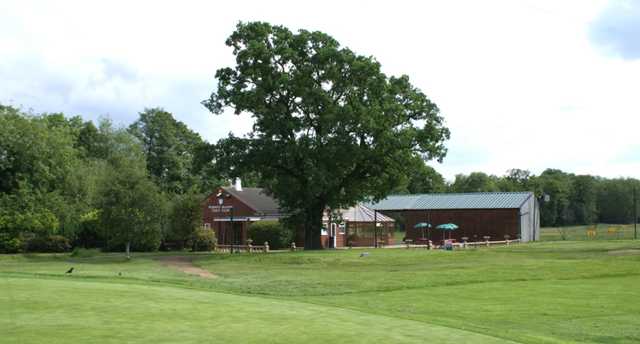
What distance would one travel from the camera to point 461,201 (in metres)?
70.8

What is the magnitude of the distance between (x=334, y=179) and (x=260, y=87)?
7954 millimetres

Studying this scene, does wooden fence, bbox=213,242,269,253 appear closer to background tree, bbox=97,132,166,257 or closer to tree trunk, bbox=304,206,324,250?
tree trunk, bbox=304,206,324,250

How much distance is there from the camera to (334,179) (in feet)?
149

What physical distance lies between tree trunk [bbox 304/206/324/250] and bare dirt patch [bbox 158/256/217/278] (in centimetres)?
1046

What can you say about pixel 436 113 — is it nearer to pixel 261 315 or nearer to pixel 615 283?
pixel 615 283

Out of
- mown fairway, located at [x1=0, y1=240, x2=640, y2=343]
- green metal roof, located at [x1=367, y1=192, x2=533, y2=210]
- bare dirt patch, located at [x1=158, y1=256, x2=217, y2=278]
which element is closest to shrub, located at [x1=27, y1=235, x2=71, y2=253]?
bare dirt patch, located at [x1=158, y1=256, x2=217, y2=278]

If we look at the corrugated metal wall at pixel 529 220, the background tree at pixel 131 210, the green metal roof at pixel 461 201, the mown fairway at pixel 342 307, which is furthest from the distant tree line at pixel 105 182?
the mown fairway at pixel 342 307

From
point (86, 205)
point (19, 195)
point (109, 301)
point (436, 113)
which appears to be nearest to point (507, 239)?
point (436, 113)

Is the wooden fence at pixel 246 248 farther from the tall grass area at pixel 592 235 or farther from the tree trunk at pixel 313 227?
the tall grass area at pixel 592 235

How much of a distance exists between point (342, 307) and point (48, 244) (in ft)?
132

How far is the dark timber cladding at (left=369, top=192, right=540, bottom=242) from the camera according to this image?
221 ft

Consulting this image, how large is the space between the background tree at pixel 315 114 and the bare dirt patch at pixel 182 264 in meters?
8.20

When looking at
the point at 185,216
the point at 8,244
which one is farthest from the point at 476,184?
the point at 8,244

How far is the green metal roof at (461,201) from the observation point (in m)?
68.0
